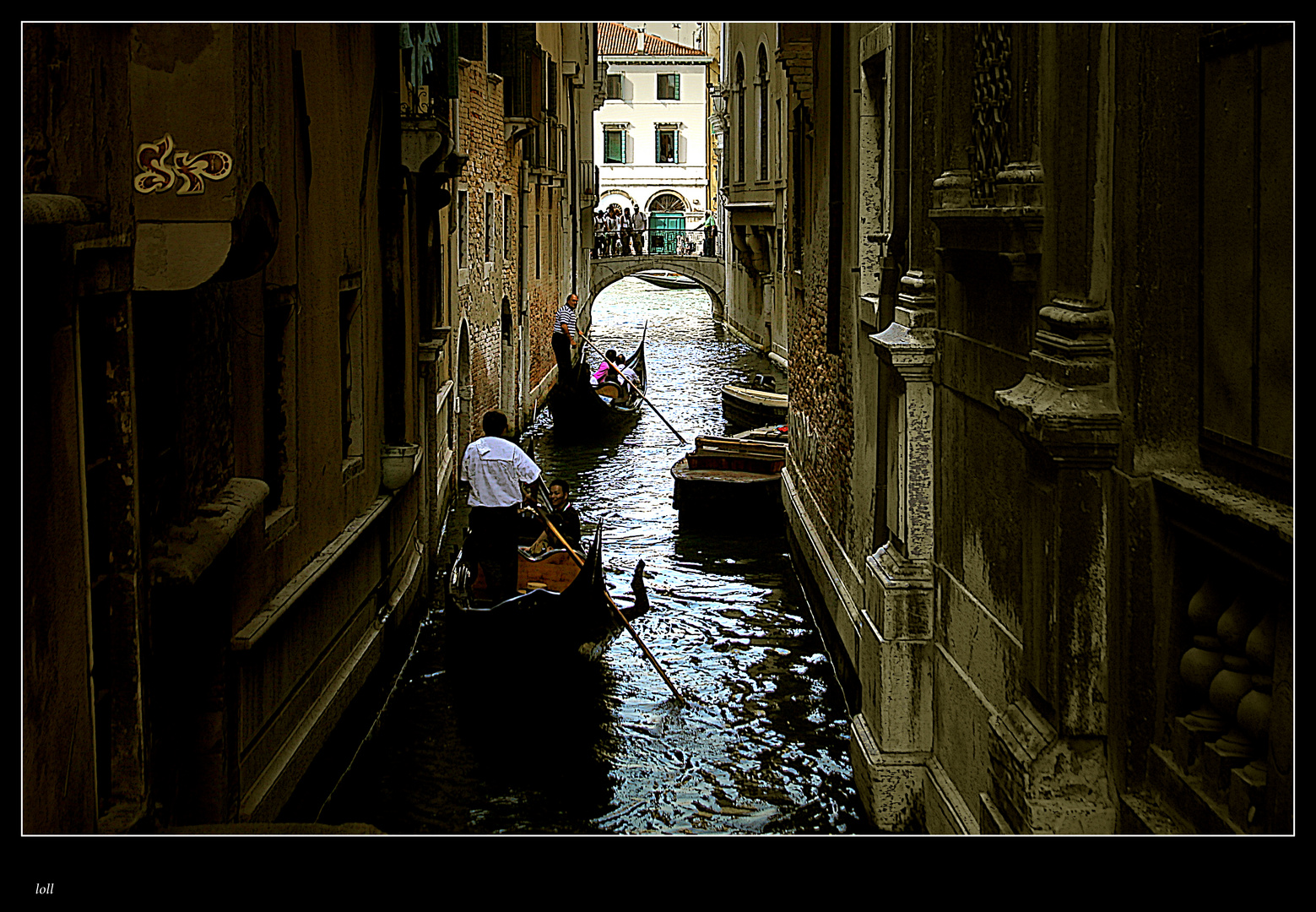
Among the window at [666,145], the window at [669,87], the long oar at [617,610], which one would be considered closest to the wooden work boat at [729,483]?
the long oar at [617,610]

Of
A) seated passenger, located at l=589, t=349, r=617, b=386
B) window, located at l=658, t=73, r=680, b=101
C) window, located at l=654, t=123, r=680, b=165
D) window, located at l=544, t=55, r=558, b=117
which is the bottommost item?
seated passenger, located at l=589, t=349, r=617, b=386

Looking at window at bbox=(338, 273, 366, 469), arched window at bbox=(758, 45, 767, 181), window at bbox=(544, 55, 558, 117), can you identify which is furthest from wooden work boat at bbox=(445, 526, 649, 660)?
window at bbox=(544, 55, 558, 117)

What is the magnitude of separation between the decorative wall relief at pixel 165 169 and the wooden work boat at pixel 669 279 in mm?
31295

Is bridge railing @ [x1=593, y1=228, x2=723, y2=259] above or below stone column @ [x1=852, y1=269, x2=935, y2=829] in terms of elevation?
above

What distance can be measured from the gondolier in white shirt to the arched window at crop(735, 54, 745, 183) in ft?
45.9

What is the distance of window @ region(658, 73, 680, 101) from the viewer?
150ft

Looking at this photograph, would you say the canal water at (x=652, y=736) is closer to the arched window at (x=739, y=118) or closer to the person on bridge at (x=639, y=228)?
the arched window at (x=739, y=118)

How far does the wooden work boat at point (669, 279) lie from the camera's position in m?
35.1

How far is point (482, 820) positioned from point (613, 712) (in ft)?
4.73

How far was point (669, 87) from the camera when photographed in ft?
151

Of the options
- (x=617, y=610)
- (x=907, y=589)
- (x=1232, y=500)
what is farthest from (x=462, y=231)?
(x=1232, y=500)

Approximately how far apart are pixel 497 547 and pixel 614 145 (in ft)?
131

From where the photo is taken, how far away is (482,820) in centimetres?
615

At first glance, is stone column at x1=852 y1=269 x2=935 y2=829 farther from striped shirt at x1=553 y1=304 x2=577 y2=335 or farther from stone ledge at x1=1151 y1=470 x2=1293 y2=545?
striped shirt at x1=553 y1=304 x2=577 y2=335
